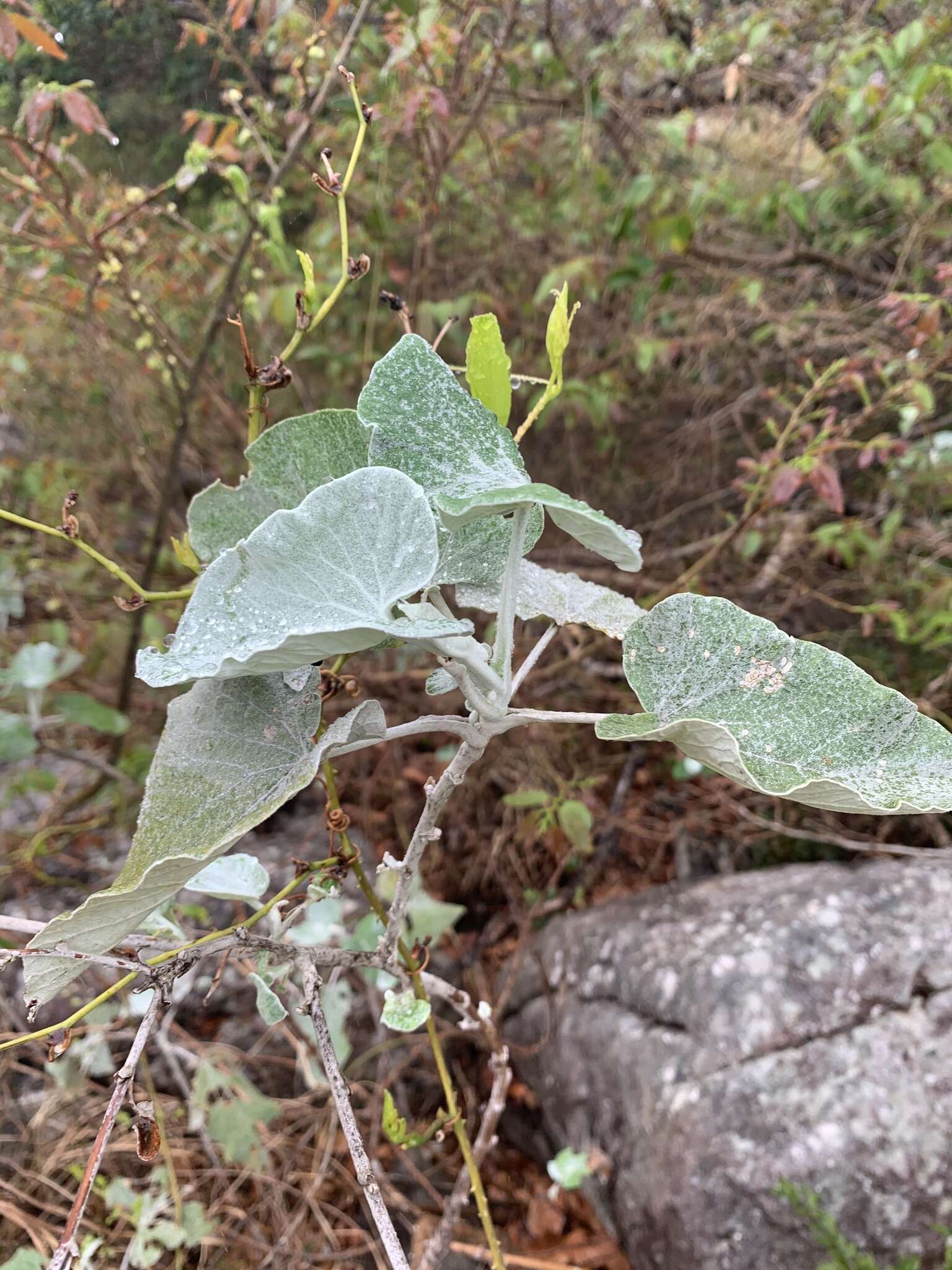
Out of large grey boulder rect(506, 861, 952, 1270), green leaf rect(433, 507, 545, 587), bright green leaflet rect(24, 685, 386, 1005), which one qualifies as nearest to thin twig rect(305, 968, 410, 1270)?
bright green leaflet rect(24, 685, 386, 1005)

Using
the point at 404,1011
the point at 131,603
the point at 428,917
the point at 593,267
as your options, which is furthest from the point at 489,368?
the point at 593,267

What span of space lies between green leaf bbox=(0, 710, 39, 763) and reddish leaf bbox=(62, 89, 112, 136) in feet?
2.21

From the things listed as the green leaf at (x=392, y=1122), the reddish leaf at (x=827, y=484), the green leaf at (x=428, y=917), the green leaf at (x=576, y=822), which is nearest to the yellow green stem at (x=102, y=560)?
the green leaf at (x=392, y=1122)

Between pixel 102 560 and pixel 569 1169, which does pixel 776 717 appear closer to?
pixel 102 560

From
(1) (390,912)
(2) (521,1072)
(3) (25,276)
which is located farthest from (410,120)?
(2) (521,1072)

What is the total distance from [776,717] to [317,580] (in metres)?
0.20

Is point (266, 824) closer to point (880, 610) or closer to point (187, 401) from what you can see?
point (187, 401)

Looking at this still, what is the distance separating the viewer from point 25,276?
4.91 ft

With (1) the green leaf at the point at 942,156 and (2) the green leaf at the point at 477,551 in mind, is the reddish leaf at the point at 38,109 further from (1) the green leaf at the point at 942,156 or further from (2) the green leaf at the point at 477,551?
(1) the green leaf at the point at 942,156

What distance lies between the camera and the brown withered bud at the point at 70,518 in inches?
16.8

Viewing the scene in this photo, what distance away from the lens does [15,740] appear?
0.87 m

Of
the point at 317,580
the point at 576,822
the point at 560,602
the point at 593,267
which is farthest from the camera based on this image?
the point at 593,267

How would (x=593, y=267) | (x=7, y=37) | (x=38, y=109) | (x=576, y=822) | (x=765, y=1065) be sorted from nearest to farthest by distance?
1. (x=7, y=37)
2. (x=38, y=109)
3. (x=765, y=1065)
4. (x=576, y=822)
5. (x=593, y=267)

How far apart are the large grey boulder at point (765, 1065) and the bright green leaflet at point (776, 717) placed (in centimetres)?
81
